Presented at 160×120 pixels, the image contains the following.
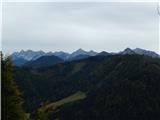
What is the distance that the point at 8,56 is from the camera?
83.6 ft

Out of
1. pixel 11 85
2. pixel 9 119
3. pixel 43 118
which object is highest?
pixel 11 85

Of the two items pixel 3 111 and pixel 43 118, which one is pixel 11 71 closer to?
pixel 3 111

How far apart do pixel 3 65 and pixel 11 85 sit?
1244 mm

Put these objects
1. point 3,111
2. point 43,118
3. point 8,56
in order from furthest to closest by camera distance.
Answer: point 43,118 < point 8,56 < point 3,111

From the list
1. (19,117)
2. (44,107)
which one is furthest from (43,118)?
(19,117)

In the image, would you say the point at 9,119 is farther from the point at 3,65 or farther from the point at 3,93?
the point at 3,65

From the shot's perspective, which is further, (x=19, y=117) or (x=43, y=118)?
(x=43, y=118)

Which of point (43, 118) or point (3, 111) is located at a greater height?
point (3, 111)

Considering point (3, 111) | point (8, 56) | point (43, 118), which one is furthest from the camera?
point (43, 118)

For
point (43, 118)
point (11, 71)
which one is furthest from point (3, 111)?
point (43, 118)

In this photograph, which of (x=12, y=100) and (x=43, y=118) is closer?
(x=12, y=100)

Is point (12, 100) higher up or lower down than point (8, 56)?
lower down

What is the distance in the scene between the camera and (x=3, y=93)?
23.7 m

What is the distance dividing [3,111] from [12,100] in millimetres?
1014
